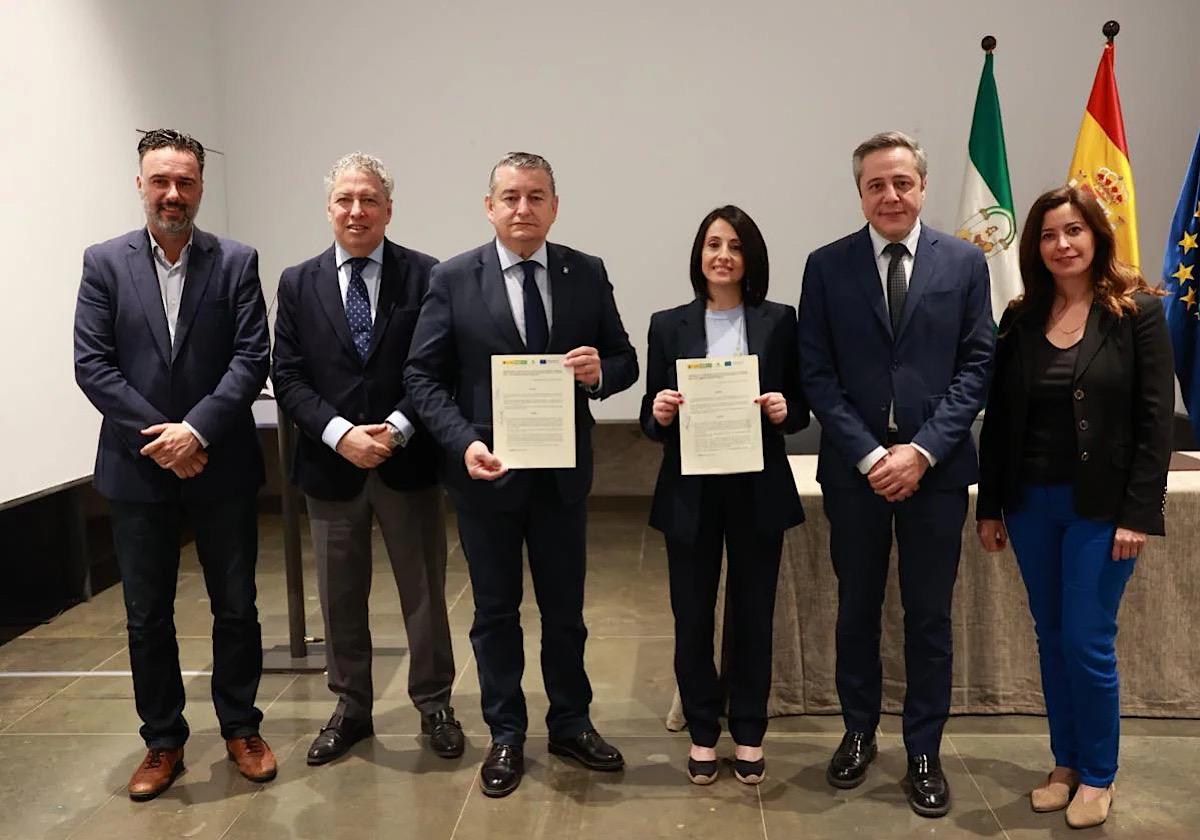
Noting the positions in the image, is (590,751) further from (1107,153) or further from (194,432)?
(1107,153)

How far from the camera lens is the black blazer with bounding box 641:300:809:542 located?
2.74 meters

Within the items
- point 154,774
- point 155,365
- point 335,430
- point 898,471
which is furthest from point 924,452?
point 154,774

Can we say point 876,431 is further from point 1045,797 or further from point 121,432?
point 121,432

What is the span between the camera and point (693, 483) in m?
2.75

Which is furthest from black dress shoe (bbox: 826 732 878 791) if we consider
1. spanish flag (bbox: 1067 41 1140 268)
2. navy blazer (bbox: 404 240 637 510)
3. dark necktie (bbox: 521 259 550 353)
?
spanish flag (bbox: 1067 41 1140 268)

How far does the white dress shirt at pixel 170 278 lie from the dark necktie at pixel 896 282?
1.81 meters

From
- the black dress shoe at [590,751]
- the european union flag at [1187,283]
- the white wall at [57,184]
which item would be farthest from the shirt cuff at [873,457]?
the white wall at [57,184]

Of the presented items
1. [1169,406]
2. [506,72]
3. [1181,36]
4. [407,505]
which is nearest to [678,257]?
[506,72]

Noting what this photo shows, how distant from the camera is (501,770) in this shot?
290cm

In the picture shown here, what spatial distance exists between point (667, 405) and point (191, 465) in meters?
1.25

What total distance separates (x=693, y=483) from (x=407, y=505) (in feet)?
2.82

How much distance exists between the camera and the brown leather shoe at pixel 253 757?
298 cm

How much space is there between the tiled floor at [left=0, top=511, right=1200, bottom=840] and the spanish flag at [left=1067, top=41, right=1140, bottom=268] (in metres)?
2.85

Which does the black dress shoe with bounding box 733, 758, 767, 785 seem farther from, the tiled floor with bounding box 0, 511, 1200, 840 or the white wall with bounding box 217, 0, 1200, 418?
the white wall with bounding box 217, 0, 1200, 418
